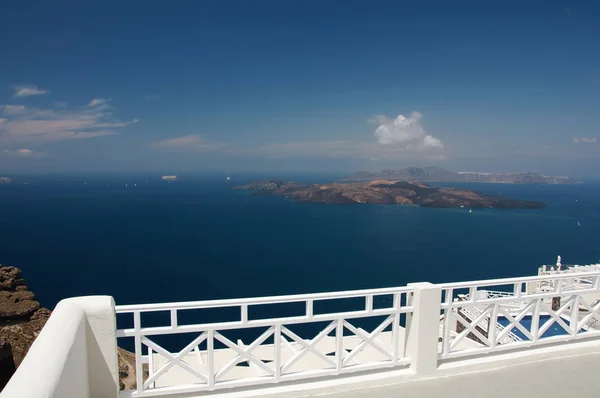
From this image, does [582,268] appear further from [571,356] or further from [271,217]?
[271,217]

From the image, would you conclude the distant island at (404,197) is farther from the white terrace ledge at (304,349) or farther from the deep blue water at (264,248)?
the white terrace ledge at (304,349)

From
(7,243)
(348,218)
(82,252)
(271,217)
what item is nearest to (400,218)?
(348,218)

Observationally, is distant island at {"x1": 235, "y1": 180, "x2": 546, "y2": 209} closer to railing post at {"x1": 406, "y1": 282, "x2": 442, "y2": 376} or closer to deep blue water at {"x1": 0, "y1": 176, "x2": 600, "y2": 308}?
deep blue water at {"x1": 0, "y1": 176, "x2": 600, "y2": 308}

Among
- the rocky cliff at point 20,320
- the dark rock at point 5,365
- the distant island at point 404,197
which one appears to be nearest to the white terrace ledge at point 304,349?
the dark rock at point 5,365

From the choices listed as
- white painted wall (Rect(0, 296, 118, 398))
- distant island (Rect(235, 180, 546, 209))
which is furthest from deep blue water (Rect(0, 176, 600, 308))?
white painted wall (Rect(0, 296, 118, 398))

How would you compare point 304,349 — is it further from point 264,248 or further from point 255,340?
point 264,248

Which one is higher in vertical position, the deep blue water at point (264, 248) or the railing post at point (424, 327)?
the railing post at point (424, 327)

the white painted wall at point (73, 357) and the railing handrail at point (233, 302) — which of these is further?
the railing handrail at point (233, 302)
